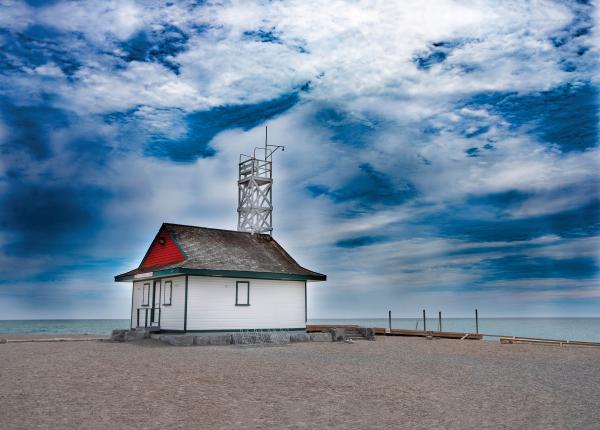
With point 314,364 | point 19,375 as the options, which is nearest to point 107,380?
point 19,375

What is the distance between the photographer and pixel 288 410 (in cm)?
947

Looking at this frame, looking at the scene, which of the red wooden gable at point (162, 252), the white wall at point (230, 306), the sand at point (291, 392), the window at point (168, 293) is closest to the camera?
the sand at point (291, 392)

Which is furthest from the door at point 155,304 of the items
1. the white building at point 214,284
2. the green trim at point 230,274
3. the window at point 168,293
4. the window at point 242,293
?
the window at point 242,293

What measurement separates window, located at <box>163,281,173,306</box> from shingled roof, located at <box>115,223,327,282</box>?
91 centimetres

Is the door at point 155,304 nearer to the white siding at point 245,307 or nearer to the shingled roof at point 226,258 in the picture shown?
the shingled roof at point 226,258

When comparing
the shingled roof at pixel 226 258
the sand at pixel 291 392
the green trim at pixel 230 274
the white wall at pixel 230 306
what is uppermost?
Result: the shingled roof at pixel 226 258

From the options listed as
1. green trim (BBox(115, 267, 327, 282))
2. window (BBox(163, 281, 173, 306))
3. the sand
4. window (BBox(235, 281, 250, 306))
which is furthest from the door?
the sand

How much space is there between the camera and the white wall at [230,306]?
84.0ft

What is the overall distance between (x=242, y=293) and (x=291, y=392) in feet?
53.6

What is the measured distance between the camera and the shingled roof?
26094 millimetres

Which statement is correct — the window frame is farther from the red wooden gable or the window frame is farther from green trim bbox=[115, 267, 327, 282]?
the red wooden gable

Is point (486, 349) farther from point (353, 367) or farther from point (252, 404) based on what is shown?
point (252, 404)

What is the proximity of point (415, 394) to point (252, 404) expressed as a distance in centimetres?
370

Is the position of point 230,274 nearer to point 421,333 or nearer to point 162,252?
point 162,252
